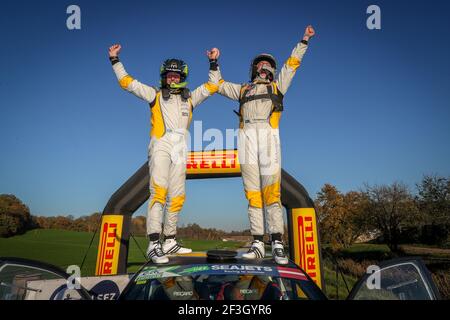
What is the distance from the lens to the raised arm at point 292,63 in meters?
4.36

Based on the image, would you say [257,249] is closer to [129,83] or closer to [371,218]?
[129,83]

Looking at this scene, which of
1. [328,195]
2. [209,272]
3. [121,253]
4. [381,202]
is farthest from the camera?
[328,195]

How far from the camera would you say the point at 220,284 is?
8.38 feet

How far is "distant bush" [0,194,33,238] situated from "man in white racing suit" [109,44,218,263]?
52.5m

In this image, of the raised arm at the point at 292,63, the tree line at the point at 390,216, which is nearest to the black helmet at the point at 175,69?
the raised arm at the point at 292,63

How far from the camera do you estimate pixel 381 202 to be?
117 feet

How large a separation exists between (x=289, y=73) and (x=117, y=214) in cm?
368

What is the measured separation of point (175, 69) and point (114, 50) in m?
0.94

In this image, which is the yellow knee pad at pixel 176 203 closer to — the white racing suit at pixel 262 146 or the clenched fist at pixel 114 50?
the white racing suit at pixel 262 146

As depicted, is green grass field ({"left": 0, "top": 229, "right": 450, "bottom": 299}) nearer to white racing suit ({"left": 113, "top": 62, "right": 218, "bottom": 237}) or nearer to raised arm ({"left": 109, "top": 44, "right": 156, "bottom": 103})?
white racing suit ({"left": 113, "top": 62, "right": 218, "bottom": 237})

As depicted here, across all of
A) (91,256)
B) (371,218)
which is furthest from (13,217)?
(371,218)
